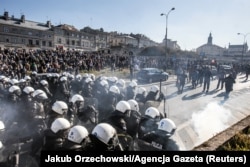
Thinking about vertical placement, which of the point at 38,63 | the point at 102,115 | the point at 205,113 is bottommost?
the point at 205,113

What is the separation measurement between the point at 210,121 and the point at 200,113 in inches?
63.1

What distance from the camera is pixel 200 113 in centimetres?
1352

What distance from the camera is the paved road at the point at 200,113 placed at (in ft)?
32.0

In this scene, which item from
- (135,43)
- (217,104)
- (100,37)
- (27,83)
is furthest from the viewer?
(135,43)

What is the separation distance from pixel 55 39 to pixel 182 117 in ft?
196

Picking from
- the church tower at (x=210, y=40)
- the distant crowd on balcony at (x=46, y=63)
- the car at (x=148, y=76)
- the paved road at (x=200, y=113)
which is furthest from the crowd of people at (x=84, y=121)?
the church tower at (x=210, y=40)

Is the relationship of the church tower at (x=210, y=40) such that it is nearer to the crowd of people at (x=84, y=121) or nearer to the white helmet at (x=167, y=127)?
the crowd of people at (x=84, y=121)

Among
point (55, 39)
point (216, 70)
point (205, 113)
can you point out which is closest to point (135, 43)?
point (55, 39)

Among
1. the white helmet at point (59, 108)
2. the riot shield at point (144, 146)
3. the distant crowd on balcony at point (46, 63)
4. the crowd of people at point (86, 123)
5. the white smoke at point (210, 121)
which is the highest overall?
the distant crowd on balcony at point (46, 63)

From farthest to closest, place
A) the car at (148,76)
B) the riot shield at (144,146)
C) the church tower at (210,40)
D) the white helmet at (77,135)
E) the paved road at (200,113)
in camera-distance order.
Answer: the church tower at (210,40)
the car at (148,76)
the paved road at (200,113)
the riot shield at (144,146)
the white helmet at (77,135)

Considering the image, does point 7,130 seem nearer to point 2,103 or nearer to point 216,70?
point 2,103

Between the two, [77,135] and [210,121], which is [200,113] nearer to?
[210,121]

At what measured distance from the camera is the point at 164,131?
5473 millimetres

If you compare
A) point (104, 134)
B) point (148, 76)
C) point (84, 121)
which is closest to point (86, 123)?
point (84, 121)
